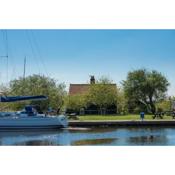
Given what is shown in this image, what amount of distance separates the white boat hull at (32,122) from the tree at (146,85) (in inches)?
956

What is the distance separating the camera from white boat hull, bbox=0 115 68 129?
3841 centimetres

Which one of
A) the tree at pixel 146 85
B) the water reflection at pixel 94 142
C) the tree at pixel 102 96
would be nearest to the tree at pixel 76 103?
the tree at pixel 102 96

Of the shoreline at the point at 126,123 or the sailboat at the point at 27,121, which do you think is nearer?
the sailboat at the point at 27,121

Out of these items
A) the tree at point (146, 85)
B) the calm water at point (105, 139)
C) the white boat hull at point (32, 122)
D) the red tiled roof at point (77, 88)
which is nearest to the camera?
the calm water at point (105, 139)

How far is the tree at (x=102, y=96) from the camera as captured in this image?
5819 cm

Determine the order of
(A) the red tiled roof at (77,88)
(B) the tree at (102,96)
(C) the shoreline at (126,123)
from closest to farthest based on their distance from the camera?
(C) the shoreline at (126,123) → (B) the tree at (102,96) → (A) the red tiled roof at (77,88)

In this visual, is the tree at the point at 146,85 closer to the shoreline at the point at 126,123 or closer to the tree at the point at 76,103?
the tree at the point at 76,103

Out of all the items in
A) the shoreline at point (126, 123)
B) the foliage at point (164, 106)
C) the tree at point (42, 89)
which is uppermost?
the tree at point (42, 89)

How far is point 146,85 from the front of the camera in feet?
207

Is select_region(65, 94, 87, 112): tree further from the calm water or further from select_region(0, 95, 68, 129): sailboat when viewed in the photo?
the calm water

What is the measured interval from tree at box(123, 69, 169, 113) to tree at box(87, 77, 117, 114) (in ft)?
11.4

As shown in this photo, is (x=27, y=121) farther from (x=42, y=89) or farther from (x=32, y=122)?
(x=42, y=89)
